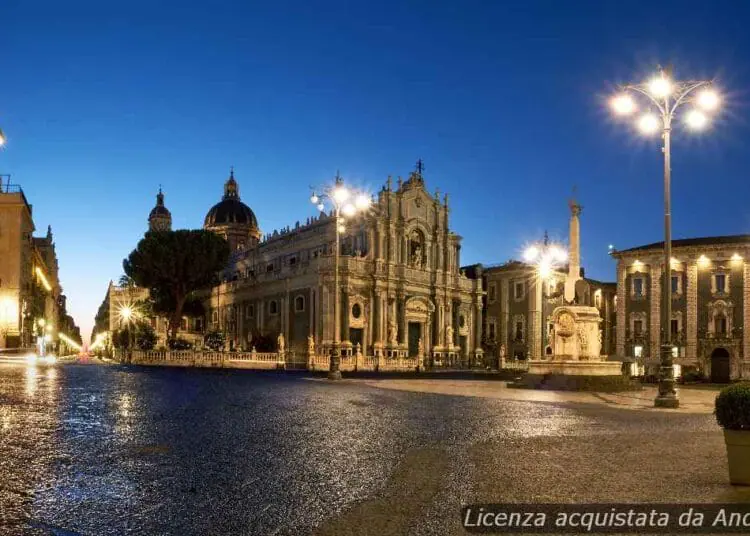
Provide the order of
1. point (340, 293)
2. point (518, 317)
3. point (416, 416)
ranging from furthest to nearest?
1. point (518, 317)
2. point (340, 293)
3. point (416, 416)

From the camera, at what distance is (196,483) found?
7.38 meters

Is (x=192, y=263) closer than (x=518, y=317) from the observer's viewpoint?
Yes

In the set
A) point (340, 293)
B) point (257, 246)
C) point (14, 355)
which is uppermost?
point (257, 246)

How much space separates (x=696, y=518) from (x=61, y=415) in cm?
1146

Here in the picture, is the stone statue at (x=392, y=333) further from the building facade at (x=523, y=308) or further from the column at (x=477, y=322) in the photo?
the building facade at (x=523, y=308)

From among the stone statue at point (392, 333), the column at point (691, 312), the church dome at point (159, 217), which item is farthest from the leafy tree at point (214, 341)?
the church dome at point (159, 217)

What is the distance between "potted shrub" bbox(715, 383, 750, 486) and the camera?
23.8ft

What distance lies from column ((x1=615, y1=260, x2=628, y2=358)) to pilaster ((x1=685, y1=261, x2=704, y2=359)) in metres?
5.52

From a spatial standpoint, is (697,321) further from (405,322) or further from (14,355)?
(14,355)

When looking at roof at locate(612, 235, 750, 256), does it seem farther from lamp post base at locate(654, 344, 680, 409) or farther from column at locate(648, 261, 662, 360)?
lamp post base at locate(654, 344, 680, 409)

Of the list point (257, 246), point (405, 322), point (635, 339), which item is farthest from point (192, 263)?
point (635, 339)

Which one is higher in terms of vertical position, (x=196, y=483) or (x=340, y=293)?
(x=340, y=293)

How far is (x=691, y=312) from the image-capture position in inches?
2331

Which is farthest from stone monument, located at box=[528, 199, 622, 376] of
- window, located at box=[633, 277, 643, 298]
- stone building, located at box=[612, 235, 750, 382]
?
window, located at box=[633, 277, 643, 298]
